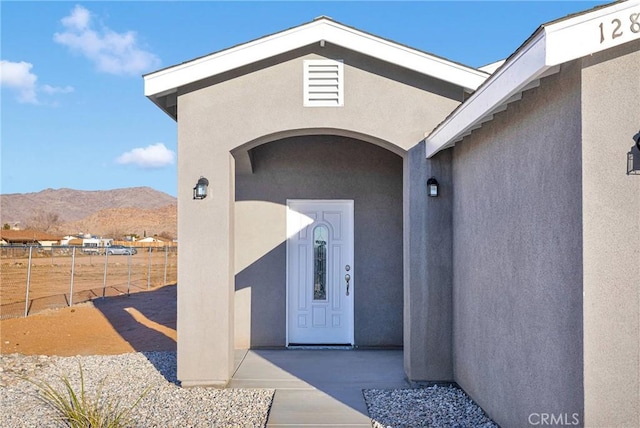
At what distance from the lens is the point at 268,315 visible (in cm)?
903

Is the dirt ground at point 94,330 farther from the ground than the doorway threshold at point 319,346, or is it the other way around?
the doorway threshold at point 319,346

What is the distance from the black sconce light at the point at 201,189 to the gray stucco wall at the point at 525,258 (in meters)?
3.12

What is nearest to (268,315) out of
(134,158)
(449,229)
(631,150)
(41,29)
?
(449,229)

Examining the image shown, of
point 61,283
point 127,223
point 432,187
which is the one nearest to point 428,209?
point 432,187

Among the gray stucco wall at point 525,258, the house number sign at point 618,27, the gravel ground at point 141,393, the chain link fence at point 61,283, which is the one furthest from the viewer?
the chain link fence at point 61,283

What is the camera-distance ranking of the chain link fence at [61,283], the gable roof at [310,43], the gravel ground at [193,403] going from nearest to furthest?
the gravel ground at [193,403] < the gable roof at [310,43] < the chain link fence at [61,283]

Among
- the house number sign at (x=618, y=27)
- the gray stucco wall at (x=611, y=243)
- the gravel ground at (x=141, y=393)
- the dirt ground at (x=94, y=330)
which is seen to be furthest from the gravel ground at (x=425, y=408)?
the dirt ground at (x=94, y=330)

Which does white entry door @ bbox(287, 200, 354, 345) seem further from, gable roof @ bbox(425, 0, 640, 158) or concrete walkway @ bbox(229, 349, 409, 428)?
gable roof @ bbox(425, 0, 640, 158)

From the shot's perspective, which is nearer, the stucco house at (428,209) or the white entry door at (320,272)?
the stucco house at (428,209)

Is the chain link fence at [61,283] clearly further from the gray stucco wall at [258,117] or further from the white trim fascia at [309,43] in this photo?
the white trim fascia at [309,43]

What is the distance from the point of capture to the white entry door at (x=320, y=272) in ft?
29.7

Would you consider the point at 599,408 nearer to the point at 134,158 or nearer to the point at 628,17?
the point at 628,17

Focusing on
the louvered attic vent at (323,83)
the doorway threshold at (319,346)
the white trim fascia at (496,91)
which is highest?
the louvered attic vent at (323,83)

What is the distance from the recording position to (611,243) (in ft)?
11.1
